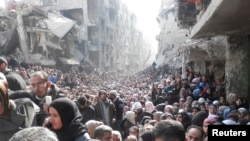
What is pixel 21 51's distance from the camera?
1094 inches

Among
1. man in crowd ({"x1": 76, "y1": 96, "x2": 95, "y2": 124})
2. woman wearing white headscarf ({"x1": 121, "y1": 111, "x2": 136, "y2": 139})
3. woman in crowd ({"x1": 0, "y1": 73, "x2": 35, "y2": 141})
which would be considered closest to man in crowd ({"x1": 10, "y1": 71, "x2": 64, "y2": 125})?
woman in crowd ({"x1": 0, "y1": 73, "x2": 35, "y2": 141})

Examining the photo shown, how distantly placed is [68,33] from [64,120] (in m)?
33.2

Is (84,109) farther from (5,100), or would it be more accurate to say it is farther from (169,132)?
(169,132)

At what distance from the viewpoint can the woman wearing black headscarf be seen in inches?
135

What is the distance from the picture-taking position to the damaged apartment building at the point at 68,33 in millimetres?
27562

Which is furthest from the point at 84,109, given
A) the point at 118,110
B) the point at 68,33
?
the point at 68,33

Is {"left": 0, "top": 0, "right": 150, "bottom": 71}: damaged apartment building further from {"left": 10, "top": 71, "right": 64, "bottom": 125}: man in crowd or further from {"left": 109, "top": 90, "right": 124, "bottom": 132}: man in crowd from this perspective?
{"left": 10, "top": 71, "right": 64, "bottom": 125}: man in crowd

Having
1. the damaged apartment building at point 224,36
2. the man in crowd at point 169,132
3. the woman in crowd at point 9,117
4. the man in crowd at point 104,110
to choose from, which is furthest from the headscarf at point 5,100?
the man in crowd at point 104,110

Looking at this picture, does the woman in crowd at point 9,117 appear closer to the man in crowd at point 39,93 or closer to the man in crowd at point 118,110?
the man in crowd at point 39,93

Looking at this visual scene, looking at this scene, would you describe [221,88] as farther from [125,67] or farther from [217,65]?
[125,67]

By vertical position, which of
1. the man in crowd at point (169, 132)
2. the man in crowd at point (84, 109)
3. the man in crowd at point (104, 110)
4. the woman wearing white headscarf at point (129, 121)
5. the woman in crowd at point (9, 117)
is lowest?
the woman wearing white headscarf at point (129, 121)

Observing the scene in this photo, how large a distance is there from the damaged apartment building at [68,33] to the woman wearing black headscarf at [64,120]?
23256 millimetres

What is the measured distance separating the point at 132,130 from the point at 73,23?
100 ft

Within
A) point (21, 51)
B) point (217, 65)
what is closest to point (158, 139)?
point (217, 65)
